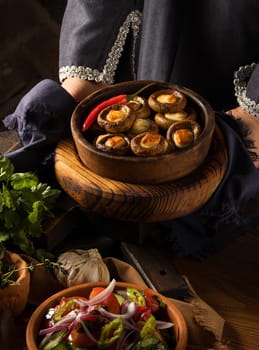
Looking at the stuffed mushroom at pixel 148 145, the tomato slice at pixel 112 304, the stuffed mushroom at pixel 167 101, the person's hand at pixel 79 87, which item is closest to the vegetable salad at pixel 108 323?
the tomato slice at pixel 112 304

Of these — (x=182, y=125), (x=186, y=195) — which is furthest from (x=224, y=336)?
(x=182, y=125)

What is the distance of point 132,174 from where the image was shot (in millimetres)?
1019

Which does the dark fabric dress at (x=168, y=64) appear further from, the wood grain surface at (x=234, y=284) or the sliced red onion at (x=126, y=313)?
the sliced red onion at (x=126, y=313)

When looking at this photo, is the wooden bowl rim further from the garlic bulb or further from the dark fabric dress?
the garlic bulb

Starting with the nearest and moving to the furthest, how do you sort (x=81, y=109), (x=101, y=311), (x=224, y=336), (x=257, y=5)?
(x=101, y=311), (x=224, y=336), (x=81, y=109), (x=257, y=5)

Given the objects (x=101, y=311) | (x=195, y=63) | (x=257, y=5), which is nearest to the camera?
(x=101, y=311)

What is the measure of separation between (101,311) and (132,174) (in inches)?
8.7

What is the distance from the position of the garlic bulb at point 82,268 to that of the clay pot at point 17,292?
0.07 meters

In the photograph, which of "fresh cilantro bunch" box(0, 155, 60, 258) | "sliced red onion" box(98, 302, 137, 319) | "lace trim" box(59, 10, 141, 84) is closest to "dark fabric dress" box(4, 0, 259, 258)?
"lace trim" box(59, 10, 141, 84)

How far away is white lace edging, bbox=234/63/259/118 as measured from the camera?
116 centimetres

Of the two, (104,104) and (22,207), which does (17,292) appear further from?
(104,104)

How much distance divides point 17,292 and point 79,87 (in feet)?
1.45

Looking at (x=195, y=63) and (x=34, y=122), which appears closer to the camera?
(x=34, y=122)

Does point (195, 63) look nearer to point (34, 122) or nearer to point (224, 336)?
point (34, 122)
